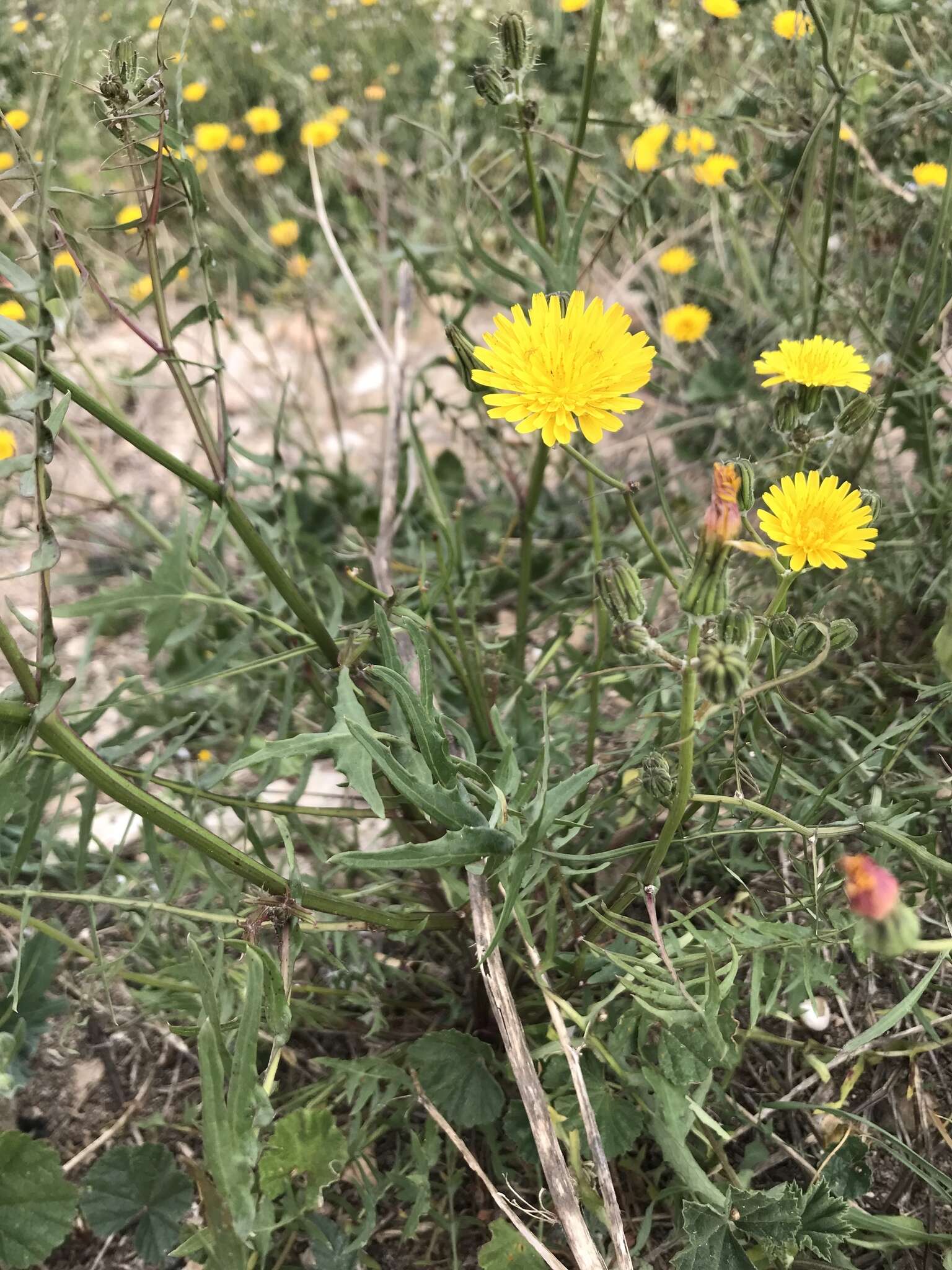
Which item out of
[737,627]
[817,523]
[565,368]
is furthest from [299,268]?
[737,627]

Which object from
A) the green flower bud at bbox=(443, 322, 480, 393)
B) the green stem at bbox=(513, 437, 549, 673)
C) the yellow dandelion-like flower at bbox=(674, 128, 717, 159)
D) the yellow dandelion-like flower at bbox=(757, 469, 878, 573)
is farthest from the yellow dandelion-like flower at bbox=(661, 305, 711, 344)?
the yellow dandelion-like flower at bbox=(757, 469, 878, 573)

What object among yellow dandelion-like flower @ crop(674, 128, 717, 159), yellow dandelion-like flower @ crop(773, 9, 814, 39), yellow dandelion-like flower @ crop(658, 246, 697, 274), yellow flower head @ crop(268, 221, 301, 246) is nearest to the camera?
yellow dandelion-like flower @ crop(773, 9, 814, 39)

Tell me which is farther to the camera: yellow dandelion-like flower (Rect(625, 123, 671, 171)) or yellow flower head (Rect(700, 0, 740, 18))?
yellow dandelion-like flower (Rect(625, 123, 671, 171))

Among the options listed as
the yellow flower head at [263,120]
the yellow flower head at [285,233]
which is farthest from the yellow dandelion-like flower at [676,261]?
the yellow flower head at [263,120]

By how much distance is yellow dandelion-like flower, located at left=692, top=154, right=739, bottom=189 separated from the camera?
5.22 ft

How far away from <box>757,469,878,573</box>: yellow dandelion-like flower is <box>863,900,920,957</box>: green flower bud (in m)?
0.31

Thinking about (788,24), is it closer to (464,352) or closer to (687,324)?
(687,324)

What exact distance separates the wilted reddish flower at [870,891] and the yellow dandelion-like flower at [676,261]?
160 cm

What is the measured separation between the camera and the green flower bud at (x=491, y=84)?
976mm

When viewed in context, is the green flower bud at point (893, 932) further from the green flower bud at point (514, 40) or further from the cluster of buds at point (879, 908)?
the green flower bud at point (514, 40)

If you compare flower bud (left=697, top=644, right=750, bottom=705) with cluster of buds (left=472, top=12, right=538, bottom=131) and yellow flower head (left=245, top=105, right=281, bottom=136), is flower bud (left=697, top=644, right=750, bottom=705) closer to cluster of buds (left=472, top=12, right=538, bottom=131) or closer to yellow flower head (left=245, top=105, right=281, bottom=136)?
cluster of buds (left=472, top=12, right=538, bottom=131)

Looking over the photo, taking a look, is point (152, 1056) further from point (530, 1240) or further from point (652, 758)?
point (652, 758)

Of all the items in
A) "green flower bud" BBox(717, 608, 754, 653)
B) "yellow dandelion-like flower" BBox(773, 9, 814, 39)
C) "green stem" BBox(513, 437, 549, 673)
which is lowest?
"green flower bud" BBox(717, 608, 754, 653)

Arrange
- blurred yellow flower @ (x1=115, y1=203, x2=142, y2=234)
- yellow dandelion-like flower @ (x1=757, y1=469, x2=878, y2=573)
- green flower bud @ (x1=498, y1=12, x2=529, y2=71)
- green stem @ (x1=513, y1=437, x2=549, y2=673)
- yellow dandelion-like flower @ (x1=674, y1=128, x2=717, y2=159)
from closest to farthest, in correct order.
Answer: yellow dandelion-like flower @ (x1=757, y1=469, x2=878, y2=573)
green flower bud @ (x1=498, y1=12, x2=529, y2=71)
green stem @ (x1=513, y1=437, x2=549, y2=673)
blurred yellow flower @ (x1=115, y1=203, x2=142, y2=234)
yellow dandelion-like flower @ (x1=674, y1=128, x2=717, y2=159)
